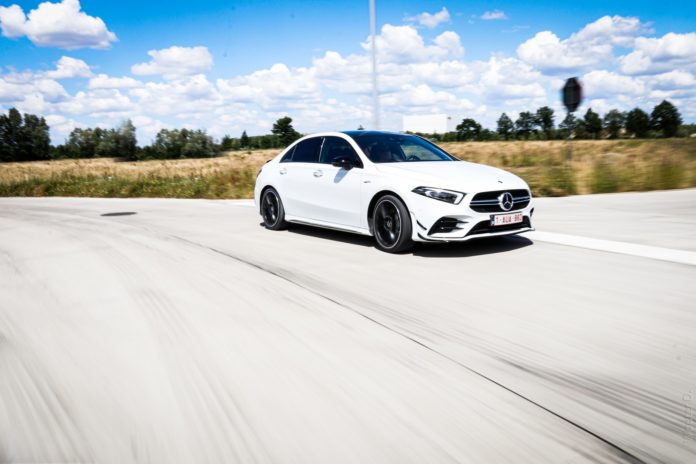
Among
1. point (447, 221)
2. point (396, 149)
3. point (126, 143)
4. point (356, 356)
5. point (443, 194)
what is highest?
point (126, 143)

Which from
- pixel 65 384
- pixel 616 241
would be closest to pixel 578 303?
pixel 616 241

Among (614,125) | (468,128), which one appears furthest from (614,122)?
(468,128)

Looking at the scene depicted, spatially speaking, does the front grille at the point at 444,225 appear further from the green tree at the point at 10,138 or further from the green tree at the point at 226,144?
the green tree at the point at 10,138

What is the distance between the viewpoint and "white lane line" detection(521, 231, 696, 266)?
5.89m

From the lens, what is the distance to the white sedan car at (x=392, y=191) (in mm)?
6234

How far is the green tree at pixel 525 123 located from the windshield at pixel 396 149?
437 feet

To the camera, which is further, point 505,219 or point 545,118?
point 545,118

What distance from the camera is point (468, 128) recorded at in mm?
91812

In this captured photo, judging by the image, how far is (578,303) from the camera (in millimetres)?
4395

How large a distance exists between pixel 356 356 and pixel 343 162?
430 cm

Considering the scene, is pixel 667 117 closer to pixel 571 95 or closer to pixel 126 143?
pixel 126 143

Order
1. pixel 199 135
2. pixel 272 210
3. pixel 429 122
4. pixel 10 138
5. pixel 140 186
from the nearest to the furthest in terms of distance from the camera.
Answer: pixel 272 210 → pixel 140 186 → pixel 429 122 → pixel 199 135 → pixel 10 138

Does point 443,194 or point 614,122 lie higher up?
point 614,122

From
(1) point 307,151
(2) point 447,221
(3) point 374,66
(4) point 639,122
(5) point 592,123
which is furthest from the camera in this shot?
(5) point 592,123
